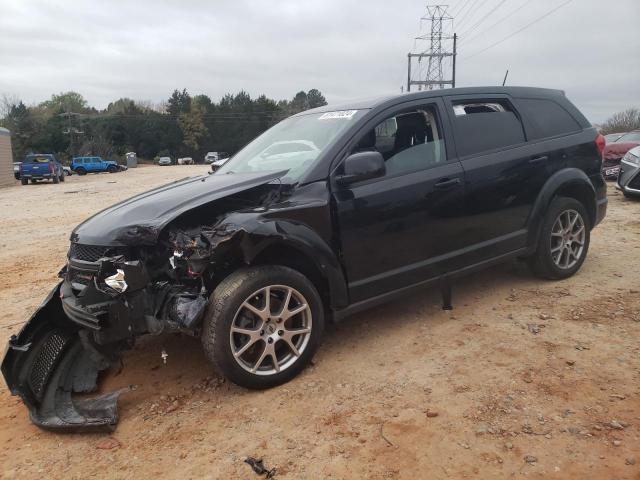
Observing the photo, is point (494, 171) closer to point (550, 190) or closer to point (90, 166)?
point (550, 190)

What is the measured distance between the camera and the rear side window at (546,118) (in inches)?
187

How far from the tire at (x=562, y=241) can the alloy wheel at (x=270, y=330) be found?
264cm

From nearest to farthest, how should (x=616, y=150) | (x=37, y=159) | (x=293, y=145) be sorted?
(x=293, y=145) → (x=616, y=150) → (x=37, y=159)

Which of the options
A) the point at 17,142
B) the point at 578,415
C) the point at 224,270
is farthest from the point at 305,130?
the point at 17,142

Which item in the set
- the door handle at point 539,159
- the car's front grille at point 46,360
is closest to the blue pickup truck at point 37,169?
the car's front grille at point 46,360

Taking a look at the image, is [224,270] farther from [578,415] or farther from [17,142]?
[17,142]

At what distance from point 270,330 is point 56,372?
1.51 meters

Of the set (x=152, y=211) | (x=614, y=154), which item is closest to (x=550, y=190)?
(x=152, y=211)

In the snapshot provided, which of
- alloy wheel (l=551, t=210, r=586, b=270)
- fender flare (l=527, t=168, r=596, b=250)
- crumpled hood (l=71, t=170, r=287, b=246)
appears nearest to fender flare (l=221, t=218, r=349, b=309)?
crumpled hood (l=71, t=170, r=287, b=246)

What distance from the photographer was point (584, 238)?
5.14 m

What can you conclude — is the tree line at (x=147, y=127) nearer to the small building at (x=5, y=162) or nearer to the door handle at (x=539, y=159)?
the small building at (x=5, y=162)

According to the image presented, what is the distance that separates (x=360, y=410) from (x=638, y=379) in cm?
174

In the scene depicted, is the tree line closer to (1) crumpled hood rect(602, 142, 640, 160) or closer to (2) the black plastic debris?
(1) crumpled hood rect(602, 142, 640, 160)

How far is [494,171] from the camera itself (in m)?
4.30
